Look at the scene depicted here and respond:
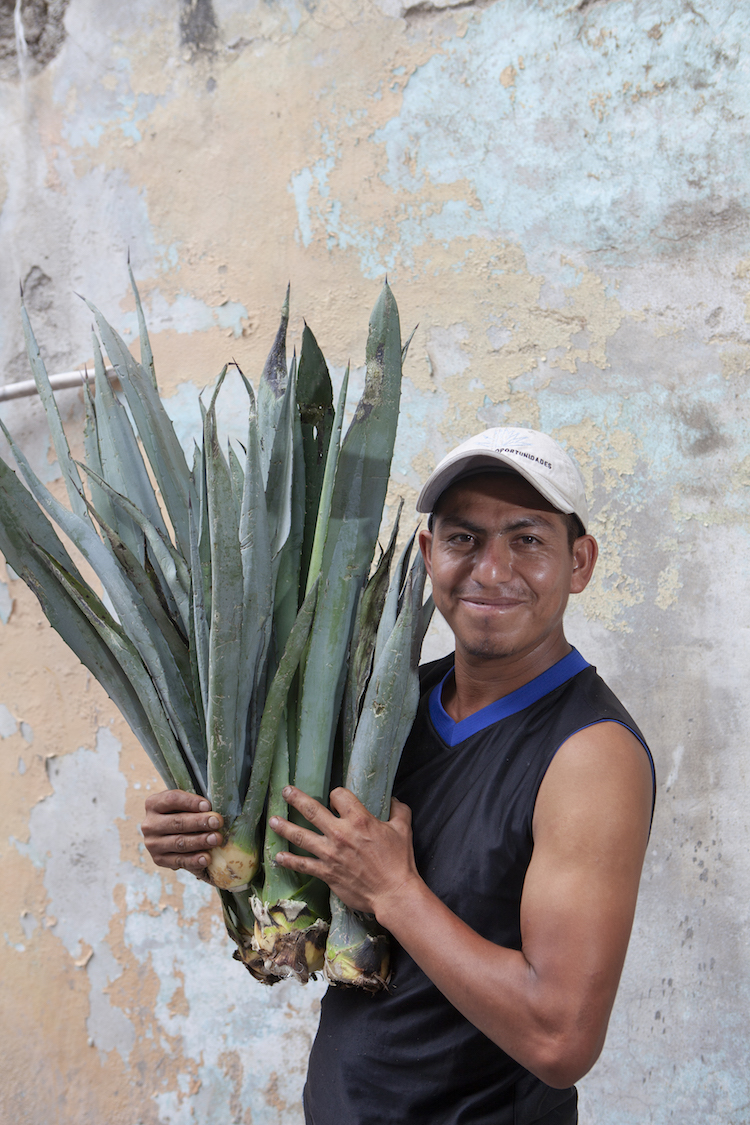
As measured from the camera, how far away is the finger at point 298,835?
0.83 m

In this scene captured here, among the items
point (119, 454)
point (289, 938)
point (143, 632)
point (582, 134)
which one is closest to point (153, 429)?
point (119, 454)

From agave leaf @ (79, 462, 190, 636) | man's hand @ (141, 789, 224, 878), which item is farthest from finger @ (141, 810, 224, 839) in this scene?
agave leaf @ (79, 462, 190, 636)

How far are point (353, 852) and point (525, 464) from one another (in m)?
0.44

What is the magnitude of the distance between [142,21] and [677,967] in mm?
2585

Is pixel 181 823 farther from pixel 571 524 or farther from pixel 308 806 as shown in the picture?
pixel 571 524

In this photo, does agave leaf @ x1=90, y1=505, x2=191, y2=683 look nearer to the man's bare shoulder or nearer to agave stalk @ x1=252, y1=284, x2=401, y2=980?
agave stalk @ x1=252, y1=284, x2=401, y2=980

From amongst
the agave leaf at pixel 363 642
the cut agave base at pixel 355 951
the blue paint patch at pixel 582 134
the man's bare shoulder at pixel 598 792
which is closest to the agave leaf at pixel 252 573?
the agave leaf at pixel 363 642

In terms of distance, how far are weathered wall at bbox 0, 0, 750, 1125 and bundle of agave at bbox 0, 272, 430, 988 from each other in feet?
3.08

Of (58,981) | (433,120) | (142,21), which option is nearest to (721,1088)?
(58,981)

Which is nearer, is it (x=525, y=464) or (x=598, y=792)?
(x=598, y=792)

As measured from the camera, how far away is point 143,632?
920mm

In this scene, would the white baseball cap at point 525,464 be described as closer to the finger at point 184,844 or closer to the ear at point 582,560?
the ear at point 582,560

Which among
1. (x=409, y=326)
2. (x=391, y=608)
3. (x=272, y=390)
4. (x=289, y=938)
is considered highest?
(x=409, y=326)

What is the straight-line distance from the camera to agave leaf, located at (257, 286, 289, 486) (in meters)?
0.96
